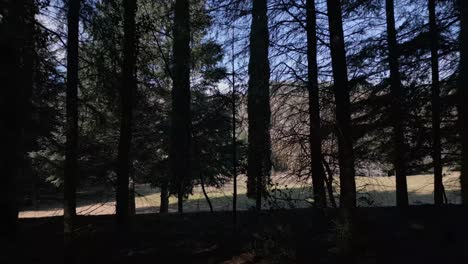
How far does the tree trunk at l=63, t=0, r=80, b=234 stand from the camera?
6.80 metres

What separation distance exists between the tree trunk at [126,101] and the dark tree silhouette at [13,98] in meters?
1.70

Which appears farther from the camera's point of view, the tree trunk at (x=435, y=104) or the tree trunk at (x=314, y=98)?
the tree trunk at (x=314, y=98)

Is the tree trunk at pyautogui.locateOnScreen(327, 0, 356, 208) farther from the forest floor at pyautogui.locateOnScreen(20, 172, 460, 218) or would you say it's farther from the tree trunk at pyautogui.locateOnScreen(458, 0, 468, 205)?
the tree trunk at pyautogui.locateOnScreen(458, 0, 468, 205)

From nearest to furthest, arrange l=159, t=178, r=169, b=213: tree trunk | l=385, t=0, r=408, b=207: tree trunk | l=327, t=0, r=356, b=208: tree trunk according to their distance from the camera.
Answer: l=327, t=0, r=356, b=208: tree trunk, l=385, t=0, r=408, b=207: tree trunk, l=159, t=178, r=169, b=213: tree trunk

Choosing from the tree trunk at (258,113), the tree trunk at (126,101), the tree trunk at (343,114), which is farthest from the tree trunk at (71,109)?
the tree trunk at (343,114)

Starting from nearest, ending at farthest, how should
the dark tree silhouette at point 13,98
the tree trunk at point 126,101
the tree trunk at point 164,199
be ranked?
the dark tree silhouette at point 13,98 < the tree trunk at point 126,101 < the tree trunk at point 164,199

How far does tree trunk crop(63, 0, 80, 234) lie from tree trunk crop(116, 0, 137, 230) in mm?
1187

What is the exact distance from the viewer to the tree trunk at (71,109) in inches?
268

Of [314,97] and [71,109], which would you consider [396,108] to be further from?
[71,109]

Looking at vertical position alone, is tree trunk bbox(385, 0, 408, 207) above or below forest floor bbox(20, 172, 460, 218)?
above

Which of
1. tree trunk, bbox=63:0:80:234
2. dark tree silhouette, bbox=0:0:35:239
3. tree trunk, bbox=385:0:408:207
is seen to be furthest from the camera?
tree trunk, bbox=385:0:408:207

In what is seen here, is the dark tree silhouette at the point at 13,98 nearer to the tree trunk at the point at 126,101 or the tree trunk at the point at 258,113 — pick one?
the tree trunk at the point at 126,101

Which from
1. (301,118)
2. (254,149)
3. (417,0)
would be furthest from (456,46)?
(254,149)

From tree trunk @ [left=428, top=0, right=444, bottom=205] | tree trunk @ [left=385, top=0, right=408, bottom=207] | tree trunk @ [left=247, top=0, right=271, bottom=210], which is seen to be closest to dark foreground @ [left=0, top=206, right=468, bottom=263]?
tree trunk @ [left=428, top=0, right=444, bottom=205]
